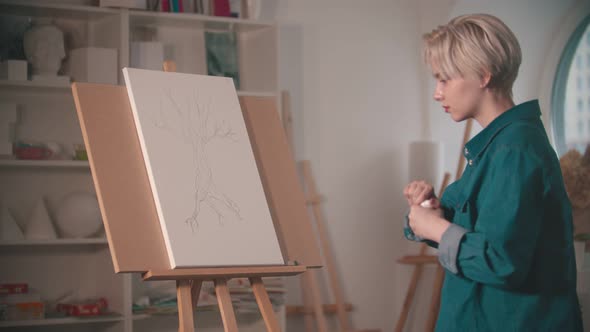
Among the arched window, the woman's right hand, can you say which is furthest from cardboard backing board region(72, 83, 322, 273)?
the arched window

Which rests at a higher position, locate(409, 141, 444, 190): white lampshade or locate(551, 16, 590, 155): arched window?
locate(551, 16, 590, 155): arched window

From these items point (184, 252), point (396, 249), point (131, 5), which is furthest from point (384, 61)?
point (184, 252)

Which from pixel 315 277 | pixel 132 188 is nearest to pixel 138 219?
pixel 132 188

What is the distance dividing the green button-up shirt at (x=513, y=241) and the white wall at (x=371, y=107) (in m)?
2.58

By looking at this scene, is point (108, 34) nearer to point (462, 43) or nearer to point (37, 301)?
point (37, 301)

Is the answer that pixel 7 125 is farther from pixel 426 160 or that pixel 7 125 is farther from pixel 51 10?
pixel 426 160

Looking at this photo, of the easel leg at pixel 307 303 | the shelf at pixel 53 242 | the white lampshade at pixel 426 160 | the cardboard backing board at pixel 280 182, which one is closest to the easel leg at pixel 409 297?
the white lampshade at pixel 426 160

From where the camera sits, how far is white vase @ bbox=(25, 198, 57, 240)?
11.4 ft

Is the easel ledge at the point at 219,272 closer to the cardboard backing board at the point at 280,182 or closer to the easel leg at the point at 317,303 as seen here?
the cardboard backing board at the point at 280,182

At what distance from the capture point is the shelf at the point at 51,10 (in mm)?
3475

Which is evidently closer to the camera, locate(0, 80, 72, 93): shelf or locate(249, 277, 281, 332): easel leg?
locate(249, 277, 281, 332): easel leg

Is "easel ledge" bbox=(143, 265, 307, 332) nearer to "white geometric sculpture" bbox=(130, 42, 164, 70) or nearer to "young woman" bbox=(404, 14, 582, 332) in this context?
"young woman" bbox=(404, 14, 582, 332)

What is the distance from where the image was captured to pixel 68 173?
3.76 meters

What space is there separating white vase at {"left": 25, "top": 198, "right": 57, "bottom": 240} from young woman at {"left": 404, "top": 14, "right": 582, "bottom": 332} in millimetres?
2223
